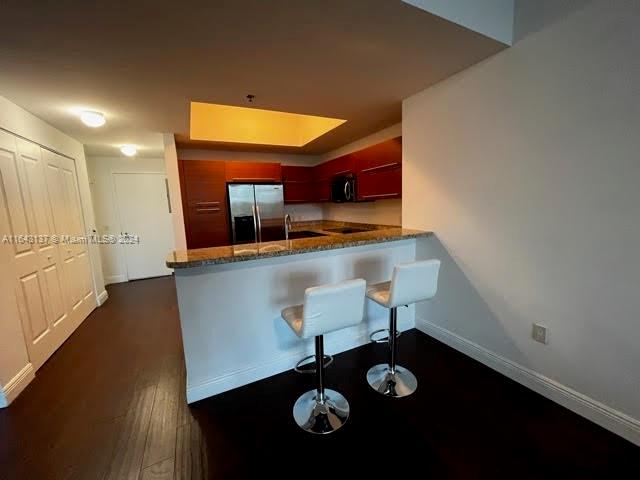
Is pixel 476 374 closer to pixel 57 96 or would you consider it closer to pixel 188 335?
pixel 188 335

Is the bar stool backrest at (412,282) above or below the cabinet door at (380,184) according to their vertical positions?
below

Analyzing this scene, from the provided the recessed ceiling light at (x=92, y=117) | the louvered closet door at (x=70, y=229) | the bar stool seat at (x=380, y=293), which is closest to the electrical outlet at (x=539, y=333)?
the bar stool seat at (x=380, y=293)

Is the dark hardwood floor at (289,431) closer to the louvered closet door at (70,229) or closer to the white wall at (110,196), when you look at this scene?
the louvered closet door at (70,229)

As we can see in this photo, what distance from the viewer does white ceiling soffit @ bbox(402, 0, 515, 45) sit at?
1.41 metres

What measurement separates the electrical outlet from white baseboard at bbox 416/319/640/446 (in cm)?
24

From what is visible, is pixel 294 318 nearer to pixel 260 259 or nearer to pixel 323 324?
pixel 323 324

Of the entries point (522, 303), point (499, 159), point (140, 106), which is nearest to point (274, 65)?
point (140, 106)

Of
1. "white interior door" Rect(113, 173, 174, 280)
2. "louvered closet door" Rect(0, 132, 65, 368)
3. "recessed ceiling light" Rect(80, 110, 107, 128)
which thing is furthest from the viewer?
"white interior door" Rect(113, 173, 174, 280)

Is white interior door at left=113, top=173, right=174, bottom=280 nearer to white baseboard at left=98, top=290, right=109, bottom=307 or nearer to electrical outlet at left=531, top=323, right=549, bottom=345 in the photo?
white baseboard at left=98, top=290, right=109, bottom=307

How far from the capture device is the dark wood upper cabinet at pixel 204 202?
3.73 meters

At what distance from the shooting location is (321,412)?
1.69m

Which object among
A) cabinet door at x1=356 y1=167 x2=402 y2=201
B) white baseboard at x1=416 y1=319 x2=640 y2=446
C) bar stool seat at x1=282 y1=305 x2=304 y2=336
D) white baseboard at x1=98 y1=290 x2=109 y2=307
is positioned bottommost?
white baseboard at x1=416 y1=319 x2=640 y2=446

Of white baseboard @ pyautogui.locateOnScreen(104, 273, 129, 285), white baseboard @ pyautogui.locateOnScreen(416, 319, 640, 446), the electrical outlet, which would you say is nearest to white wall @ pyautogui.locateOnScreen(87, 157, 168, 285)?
white baseboard @ pyautogui.locateOnScreen(104, 273, 129, 285)

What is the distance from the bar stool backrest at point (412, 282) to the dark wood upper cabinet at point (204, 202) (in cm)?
296
